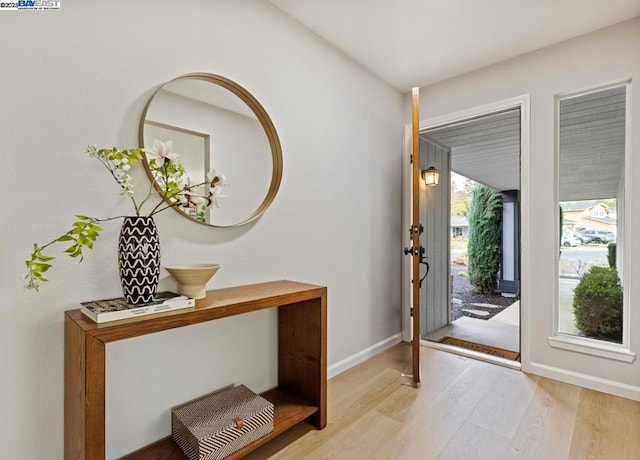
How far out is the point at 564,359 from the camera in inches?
88.7

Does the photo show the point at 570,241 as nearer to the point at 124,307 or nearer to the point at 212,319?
the point at 212,319

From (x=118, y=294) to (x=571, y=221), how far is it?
2.90 metres

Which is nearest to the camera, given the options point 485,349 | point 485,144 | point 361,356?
point 361,356

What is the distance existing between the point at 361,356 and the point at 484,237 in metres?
5.08

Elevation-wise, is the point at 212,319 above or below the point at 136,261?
below

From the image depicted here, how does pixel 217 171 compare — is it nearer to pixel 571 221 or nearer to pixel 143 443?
pixel 143 443

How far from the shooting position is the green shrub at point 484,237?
20.7ft

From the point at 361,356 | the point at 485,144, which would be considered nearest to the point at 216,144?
the point at 361,356

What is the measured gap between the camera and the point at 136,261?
1192mm

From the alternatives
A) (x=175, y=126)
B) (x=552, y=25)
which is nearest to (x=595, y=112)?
(x=552, y=25)

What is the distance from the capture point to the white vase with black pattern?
3.91 feet

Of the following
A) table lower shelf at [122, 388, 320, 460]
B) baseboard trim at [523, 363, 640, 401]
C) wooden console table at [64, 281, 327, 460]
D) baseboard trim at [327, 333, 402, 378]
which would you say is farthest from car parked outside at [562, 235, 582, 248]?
table lower shelf at [122, 388, 320, 460]

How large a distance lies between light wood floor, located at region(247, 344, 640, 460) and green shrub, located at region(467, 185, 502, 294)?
4.33 meters

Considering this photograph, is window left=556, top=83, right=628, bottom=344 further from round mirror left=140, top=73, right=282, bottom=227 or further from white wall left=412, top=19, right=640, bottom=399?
round mirror left=140, top=73, right=282, bottom=227
